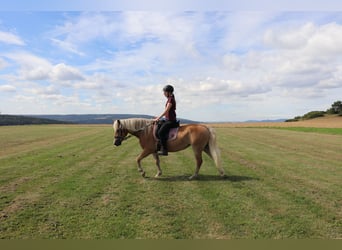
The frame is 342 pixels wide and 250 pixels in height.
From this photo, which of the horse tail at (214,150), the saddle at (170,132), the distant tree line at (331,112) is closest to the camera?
the horse tail at (214,150)

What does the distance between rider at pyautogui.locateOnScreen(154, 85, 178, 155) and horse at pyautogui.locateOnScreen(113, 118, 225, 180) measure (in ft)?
0.69

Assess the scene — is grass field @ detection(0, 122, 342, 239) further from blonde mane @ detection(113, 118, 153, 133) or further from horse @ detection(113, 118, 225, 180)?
blonde mane @ detection(113, 118, 153, 133)

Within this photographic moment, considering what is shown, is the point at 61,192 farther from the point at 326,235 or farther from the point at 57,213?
the point at 326,235

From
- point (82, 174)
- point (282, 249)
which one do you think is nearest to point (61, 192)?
point (82, 174)

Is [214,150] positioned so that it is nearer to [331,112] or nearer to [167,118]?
[167,118]

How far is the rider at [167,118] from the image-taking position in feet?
31.7

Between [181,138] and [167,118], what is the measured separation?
2.70 feet

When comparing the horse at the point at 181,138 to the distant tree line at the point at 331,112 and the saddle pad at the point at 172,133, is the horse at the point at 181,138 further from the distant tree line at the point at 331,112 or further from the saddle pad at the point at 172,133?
the distant tree line at the point at 331,112

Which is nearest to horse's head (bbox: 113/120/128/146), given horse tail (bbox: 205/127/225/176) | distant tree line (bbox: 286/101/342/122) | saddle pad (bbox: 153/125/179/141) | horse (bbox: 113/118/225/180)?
horse (bbox: 113/118/225/180)

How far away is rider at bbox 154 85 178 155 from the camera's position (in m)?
9.67

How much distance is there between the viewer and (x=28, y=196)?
24.9 ft

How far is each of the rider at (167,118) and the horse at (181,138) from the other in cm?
21

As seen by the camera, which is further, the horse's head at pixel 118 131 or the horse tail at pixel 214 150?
the horse's head at pixel 118 131

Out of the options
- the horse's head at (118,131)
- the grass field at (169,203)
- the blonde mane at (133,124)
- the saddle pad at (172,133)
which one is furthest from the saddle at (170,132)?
the grass field at (169,203)
